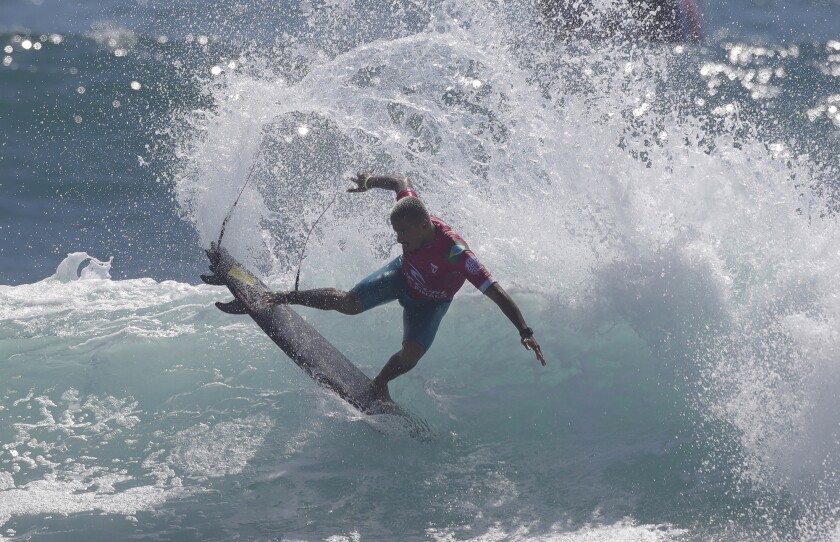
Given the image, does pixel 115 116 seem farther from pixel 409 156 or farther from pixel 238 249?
pixel 409 156

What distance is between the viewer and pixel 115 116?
40.8 ft

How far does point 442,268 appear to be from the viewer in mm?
5445

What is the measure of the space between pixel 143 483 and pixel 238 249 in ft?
10.5

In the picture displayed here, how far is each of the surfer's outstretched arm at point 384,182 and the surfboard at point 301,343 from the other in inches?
40.5

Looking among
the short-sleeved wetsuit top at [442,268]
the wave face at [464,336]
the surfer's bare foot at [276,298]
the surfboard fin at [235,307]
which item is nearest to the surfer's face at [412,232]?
the short-sleeved wetsuit top at [442,268]

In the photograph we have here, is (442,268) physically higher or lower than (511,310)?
higher

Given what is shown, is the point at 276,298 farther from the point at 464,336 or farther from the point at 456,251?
the point at 464,336

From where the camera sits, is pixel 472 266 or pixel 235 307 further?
pixel 235 307

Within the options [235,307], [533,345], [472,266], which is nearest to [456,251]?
[472,266]

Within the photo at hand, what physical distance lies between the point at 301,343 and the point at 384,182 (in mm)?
1240

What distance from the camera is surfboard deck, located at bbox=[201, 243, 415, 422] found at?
A: 5.87 metres

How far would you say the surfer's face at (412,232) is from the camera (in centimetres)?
515

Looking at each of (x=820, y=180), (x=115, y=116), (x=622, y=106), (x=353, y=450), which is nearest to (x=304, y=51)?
(x=115, y=116)

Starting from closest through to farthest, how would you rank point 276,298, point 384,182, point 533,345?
1. point 533,345
2. point 276,298
3. point 384,182
